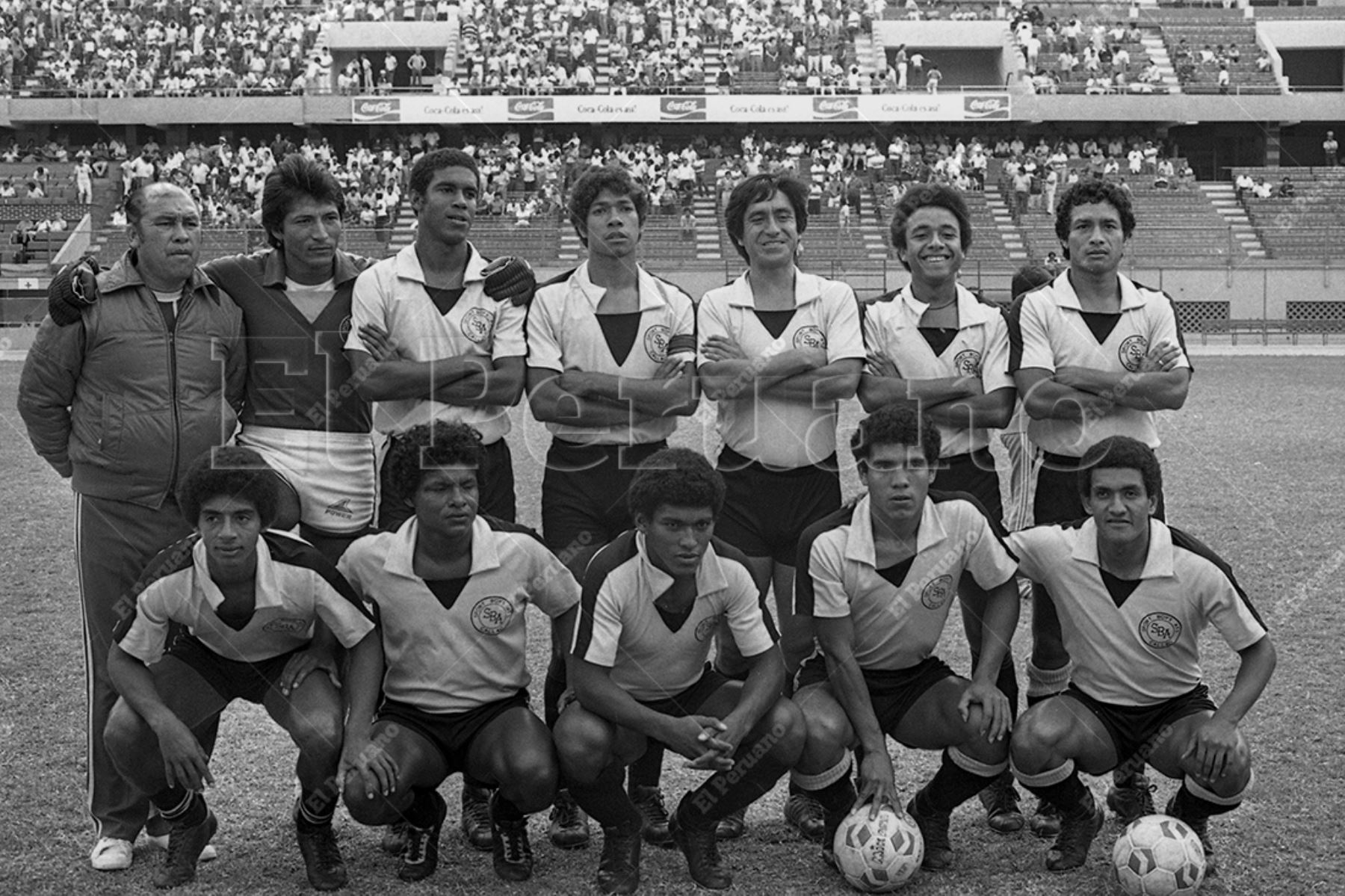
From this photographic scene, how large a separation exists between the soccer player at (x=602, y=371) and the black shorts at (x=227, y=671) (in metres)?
0.99

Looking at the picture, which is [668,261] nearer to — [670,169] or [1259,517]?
[670,169]

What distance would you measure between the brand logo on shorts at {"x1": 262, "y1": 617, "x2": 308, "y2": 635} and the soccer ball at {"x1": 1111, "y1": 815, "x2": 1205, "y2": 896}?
8.74 ft

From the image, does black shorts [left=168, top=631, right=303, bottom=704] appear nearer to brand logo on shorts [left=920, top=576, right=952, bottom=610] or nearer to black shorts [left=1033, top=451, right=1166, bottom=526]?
brand logo on shorts [left=920, top=576, right=952, bottom=610]

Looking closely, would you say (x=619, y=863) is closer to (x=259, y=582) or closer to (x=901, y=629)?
(x=901, y=629)

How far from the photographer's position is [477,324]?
5.32 meters

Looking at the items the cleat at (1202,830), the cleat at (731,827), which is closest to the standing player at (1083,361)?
the cleat at (1202,830)

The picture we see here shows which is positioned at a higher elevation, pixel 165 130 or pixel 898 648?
pixel 165 130

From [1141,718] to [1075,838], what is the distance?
1.46 feet

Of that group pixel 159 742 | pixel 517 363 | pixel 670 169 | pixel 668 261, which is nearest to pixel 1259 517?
pixel 517 363

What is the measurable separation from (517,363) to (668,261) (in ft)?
98.3

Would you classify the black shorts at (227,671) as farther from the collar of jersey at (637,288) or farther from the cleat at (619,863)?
the collar of jersey at (637,288)

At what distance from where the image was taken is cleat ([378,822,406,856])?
15.8 feet

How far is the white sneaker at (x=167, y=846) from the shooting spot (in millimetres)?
4734

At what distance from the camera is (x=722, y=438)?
5504 mm
